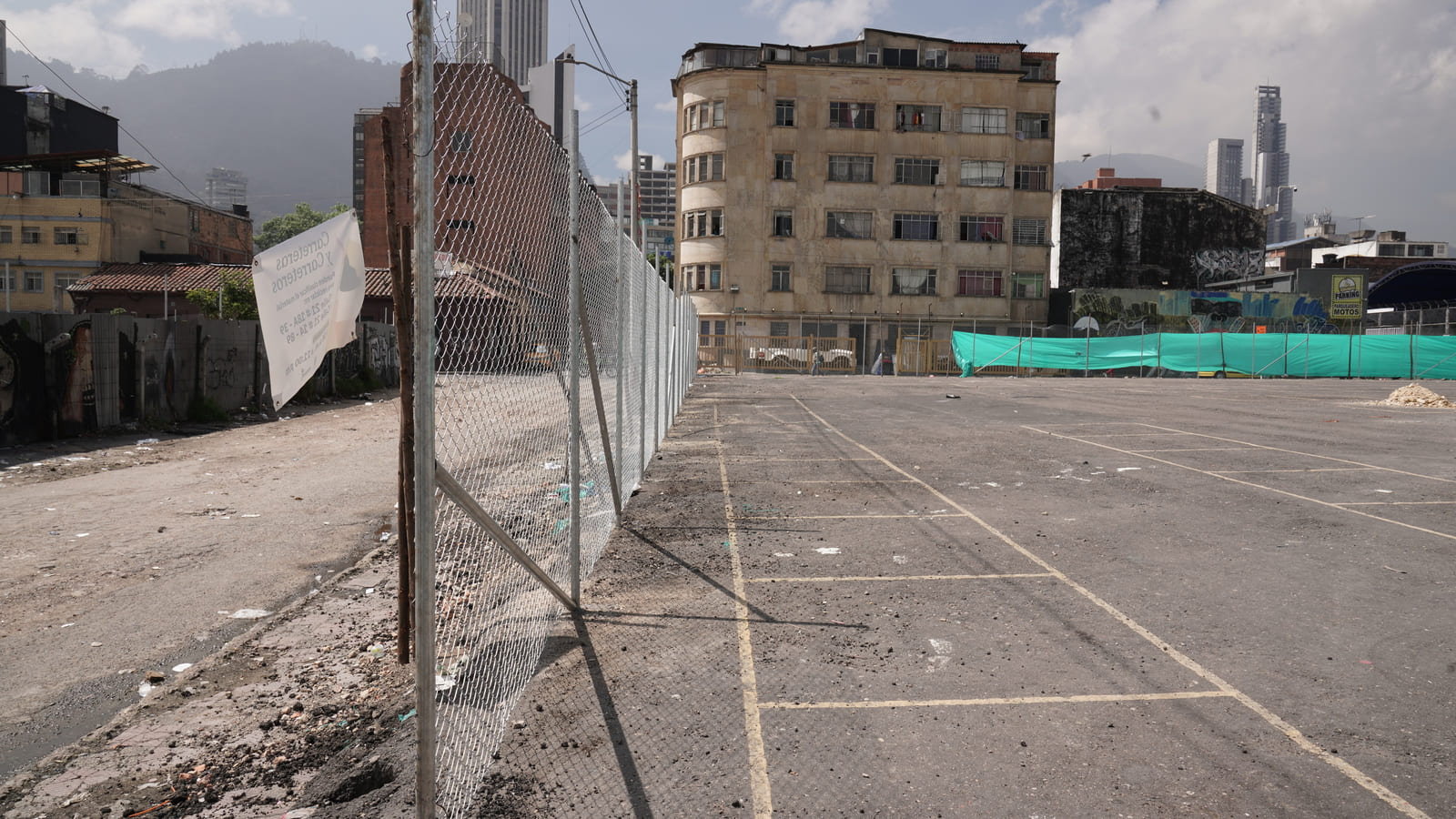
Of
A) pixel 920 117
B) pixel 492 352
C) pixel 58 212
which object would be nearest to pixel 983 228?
pixel 920 117

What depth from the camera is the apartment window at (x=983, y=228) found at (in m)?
50.5

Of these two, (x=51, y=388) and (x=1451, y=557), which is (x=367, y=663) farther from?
(x=51, y=388)

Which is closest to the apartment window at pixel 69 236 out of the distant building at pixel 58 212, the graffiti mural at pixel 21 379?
the distant building at pixel 58 212

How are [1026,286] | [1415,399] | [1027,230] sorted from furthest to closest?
[1026,286] < [1027,230] < [1415,399]

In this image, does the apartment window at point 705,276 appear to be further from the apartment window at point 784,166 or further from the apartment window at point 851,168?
the apartment window at point 851,168

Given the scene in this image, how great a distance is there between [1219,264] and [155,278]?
2552 inches

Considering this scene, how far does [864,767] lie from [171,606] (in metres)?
4.43

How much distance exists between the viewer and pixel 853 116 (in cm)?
4988

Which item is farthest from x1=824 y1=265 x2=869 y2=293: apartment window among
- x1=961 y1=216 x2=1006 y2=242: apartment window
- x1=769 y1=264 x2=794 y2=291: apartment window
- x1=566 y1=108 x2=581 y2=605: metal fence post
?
x1=566 y1=108 x2=581 y2=605: metal fence post

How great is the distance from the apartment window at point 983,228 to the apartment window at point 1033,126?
5.39 m

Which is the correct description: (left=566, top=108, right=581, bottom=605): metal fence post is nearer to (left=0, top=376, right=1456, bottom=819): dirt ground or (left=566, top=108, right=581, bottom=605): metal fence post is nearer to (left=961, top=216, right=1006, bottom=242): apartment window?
(left=0, top=376, right=1456, bottom=819): dirt ground

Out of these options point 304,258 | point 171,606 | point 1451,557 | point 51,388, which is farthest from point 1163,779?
point 51,388

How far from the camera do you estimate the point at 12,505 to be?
857 cm

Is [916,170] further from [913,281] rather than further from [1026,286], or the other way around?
[1026,286]
